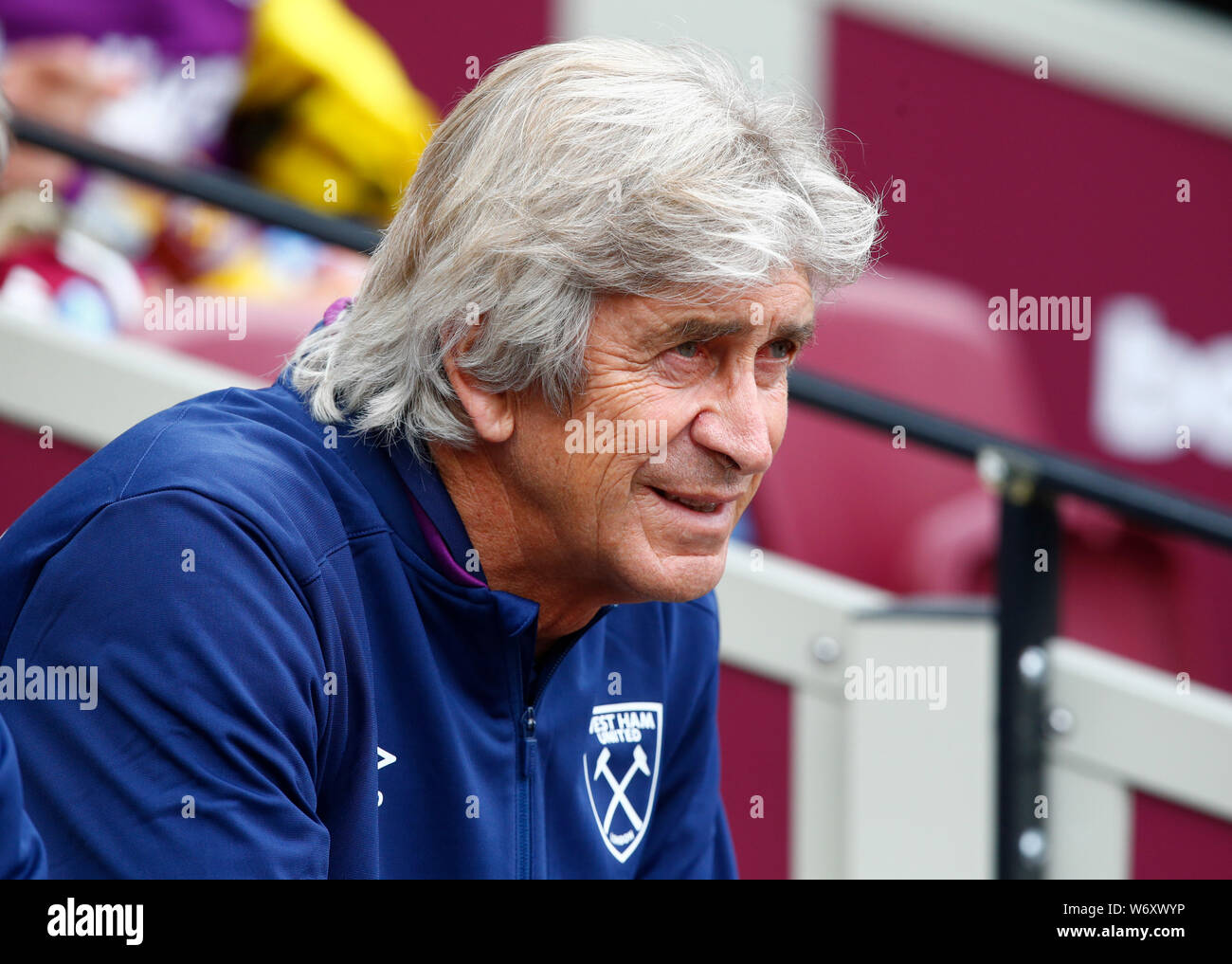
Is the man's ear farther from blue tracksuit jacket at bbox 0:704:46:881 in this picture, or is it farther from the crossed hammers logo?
blue tracksuit jacket at bbox 0:704:46:881

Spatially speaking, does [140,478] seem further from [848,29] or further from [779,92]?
[848,29]

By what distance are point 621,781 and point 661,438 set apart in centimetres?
47

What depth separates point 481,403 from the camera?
1.65m

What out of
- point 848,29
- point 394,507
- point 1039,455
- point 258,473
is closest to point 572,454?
point 394,507

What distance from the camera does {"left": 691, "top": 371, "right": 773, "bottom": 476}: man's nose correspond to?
1629mm

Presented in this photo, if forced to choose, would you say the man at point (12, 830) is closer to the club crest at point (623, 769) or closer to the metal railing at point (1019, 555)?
the club crest at point (623, 769)

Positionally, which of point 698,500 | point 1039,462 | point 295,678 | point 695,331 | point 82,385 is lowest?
point 295,678

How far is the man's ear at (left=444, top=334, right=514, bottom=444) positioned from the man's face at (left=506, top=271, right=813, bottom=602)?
2cm

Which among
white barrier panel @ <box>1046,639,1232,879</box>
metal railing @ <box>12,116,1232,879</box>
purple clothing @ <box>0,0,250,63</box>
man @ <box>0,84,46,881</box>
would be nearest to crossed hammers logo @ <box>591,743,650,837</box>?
man @ <box>0,84,46,881</box>

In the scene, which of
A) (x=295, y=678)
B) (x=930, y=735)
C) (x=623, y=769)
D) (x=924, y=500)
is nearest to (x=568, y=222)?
(x=295, y=678)

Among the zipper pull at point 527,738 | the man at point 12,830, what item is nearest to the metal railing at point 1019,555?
the zipper pull at point 527,738

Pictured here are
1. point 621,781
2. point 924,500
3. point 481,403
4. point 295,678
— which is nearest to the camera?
point 295,678

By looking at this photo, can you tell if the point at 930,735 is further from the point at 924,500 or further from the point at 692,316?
the point at 692,316

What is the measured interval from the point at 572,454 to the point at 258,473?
0.33 m
